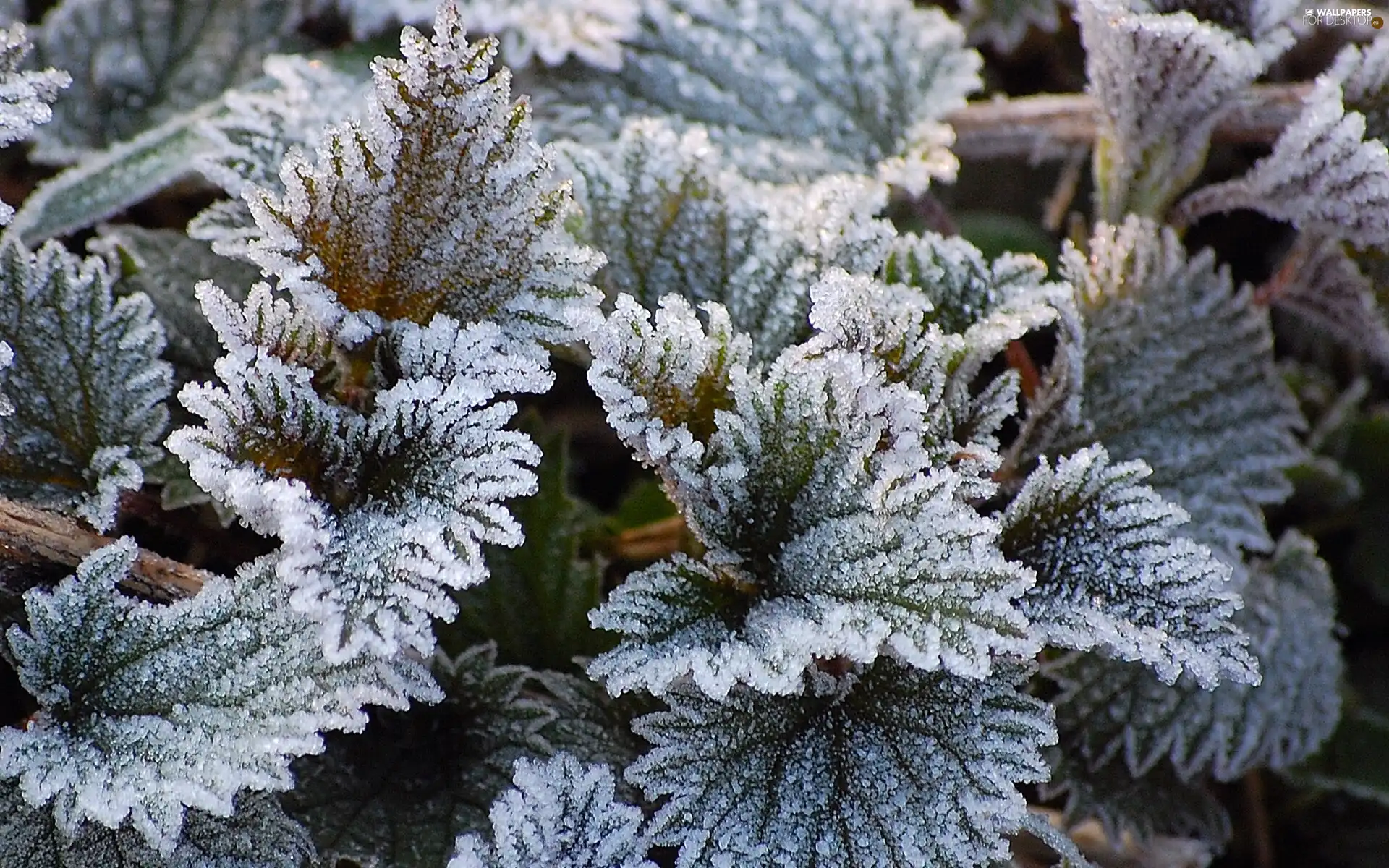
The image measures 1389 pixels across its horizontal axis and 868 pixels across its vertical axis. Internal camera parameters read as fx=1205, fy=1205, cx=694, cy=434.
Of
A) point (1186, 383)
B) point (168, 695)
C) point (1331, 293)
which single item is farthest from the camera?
point (1331, 293)

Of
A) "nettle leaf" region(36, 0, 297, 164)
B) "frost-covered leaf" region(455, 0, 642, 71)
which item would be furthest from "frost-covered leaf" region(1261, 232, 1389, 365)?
"nettle leaf" region(36, 0, 297, 164)

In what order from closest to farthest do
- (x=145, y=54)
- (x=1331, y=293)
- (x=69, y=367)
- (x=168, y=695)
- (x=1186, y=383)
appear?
(x=168, y=695), (x=69, y=367), (x=1186, y=383), (x=1331, y=293), (x=145, y=54)

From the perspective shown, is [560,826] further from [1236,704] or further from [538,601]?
[1236,704]

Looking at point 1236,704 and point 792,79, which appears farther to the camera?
point 792,79

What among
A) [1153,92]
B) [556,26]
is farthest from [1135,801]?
[556,26]

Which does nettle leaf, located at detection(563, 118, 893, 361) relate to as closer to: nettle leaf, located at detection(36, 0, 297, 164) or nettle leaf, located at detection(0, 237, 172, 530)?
nettle leaf, located at detection(0, 237, 172, 530)

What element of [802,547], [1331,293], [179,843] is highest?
[1331,293]

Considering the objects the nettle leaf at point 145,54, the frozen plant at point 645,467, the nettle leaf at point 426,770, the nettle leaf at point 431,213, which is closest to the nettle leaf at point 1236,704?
the frozen plant at point 645,467
